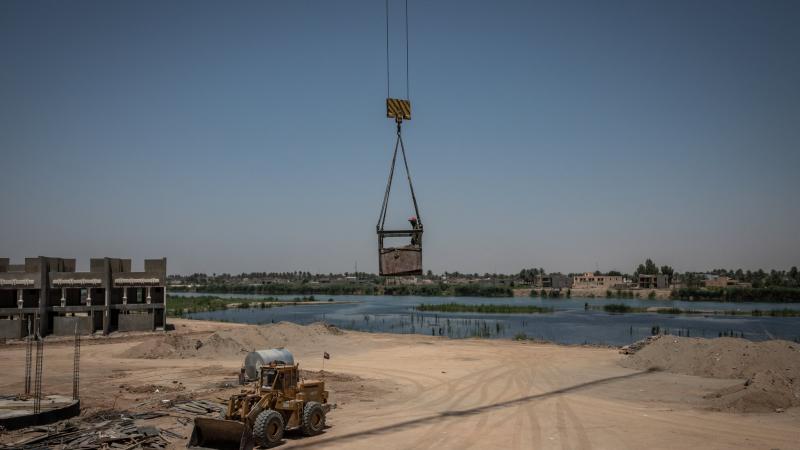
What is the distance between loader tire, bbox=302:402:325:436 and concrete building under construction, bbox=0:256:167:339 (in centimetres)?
2940

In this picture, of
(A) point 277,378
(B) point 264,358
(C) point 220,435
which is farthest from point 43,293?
(C) point 220,435

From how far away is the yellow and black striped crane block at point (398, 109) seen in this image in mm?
16828

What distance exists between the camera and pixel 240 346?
113 ft

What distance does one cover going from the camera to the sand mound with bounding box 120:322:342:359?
3278 centimetres

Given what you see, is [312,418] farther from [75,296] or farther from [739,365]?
[75,296]

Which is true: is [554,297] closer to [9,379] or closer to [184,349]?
[184,349]

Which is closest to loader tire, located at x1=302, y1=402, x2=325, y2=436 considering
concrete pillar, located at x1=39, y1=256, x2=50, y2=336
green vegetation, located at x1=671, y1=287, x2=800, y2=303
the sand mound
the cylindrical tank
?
the cylindrical tank

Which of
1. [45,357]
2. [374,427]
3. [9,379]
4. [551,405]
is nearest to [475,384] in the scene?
[551,405]

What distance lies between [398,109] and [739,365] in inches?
747

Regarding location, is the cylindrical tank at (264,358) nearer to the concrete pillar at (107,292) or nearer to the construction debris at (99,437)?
the construction debris at (99,437)

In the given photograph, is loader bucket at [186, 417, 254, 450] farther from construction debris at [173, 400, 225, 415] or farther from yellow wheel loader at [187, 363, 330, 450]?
construction debris at [173, 400, 225, 415]

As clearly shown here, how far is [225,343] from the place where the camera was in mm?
33969

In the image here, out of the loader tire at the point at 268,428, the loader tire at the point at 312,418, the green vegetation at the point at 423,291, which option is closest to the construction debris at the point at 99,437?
the loader tire at the point at 268,428

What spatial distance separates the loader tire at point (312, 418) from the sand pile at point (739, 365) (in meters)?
12.7
